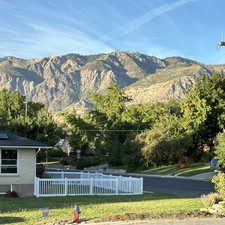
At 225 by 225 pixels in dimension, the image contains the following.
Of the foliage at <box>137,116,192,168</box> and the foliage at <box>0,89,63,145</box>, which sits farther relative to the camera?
the foliage at <box>0,89,63,145</box>

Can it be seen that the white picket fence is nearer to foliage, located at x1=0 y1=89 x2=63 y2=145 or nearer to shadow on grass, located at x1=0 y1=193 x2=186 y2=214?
shadow on grass, located at x1=0 y1=193 x2=186 y2=214

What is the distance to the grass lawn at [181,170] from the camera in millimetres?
43859

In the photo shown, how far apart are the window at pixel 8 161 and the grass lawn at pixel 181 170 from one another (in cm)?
2320

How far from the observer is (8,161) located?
957 inches

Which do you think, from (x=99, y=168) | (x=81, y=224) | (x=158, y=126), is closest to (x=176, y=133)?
(x=158, y=126)

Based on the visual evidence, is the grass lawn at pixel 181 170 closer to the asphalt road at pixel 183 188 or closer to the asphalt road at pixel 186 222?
the asphalt road at pixel 183 188

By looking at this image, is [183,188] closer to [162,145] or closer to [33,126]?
[162,145]

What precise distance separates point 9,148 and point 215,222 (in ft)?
48.2

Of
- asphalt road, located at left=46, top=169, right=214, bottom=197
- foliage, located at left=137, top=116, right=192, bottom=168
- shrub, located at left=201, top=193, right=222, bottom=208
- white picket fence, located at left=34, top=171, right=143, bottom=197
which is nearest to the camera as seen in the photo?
shrub, located at left=201, top=193, right=222, bottom=208

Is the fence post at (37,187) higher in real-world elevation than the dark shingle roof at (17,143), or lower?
lower

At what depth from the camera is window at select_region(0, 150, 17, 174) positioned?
2420 cm

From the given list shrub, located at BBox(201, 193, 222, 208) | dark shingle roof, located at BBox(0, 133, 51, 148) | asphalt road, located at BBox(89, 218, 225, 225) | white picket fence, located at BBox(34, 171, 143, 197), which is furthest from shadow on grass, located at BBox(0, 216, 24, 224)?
dark shingle roof, located at BBox(0, 133, 51, 148)

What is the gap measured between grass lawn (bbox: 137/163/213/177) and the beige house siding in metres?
22.4

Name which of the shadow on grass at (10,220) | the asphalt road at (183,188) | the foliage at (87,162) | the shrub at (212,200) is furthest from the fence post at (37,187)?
the foliage at (87,162)
